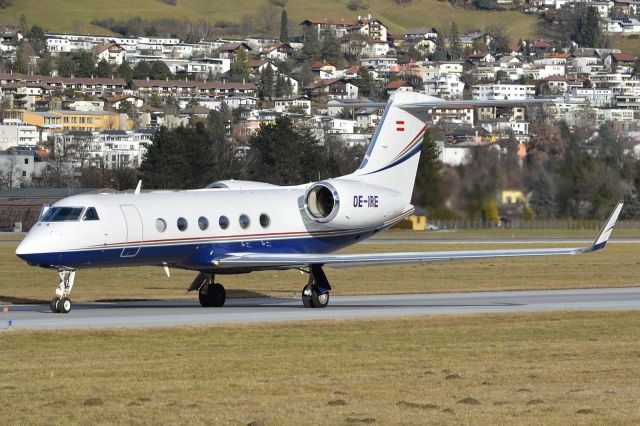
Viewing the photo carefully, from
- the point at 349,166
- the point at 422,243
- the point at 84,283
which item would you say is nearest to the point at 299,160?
the point at 349,166

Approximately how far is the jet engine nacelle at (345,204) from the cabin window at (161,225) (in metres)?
4.49

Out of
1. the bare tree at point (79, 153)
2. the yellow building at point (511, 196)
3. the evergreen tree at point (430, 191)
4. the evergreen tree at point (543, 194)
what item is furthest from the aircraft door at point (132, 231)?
the bare tree at point (79, 153)

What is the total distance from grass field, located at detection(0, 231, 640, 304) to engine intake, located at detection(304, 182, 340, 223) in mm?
5877

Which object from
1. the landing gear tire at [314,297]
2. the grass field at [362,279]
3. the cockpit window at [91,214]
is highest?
the cockpit window at [91,214]

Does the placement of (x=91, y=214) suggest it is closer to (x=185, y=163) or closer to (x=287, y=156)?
(x=185, y=163)

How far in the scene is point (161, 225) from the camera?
115ft

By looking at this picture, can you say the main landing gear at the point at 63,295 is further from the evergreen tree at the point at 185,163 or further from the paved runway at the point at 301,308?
the evergreen tree at the point at 185,163

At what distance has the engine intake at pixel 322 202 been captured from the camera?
37.5 m

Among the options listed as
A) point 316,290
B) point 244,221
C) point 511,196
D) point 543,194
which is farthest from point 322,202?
point 543,194

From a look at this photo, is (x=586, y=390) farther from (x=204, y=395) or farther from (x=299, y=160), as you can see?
(x=299, y=160)

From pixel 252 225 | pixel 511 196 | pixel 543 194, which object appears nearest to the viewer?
pixel 252 225

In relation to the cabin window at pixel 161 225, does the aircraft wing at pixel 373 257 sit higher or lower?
lower

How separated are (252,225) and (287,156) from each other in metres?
82.6

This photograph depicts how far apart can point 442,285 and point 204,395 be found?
27889mm
